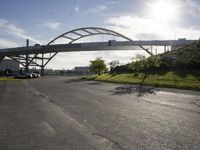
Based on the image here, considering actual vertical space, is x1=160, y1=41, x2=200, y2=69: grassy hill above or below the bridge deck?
below

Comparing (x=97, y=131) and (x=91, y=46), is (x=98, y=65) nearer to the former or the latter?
(x=91, y=46)

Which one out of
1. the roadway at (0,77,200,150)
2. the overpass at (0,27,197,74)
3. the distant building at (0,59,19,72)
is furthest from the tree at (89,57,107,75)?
the distant building at (0,59,19,72)

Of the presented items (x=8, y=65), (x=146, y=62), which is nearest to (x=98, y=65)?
(x=146, y=62)

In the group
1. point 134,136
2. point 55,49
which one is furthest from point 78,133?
point 55,49

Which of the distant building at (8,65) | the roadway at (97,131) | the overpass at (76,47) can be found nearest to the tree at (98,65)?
the overpass at (76,47)

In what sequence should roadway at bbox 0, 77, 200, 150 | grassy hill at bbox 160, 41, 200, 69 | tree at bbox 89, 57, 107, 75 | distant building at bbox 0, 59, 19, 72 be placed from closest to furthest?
roadway at bbox 0, 77, 200, 150
grassy hill at bbox 160, 41, 200, 69
tree at bbox 89, 57, 107, 75
distant building at bbox 0, 59, 19, 72

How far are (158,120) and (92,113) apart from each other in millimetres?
3011

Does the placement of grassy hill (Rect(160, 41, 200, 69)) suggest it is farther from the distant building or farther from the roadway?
the distant building

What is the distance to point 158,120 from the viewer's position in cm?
1112

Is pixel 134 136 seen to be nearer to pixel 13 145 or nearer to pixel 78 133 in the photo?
pixel 78 133

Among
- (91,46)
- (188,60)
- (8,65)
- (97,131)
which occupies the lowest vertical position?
(97,131)

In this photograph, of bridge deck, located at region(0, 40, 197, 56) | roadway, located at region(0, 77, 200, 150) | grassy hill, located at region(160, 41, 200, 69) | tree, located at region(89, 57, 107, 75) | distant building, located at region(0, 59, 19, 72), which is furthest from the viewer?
distant building, located at region(0, 59, 19, 72)

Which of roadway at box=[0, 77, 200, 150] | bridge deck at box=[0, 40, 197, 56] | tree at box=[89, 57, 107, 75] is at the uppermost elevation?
bridge deck at box=[0, 40, 197, 56]

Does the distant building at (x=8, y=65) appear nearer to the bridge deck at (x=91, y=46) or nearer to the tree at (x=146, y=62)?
the bridge deck at (x=91, y=46)
